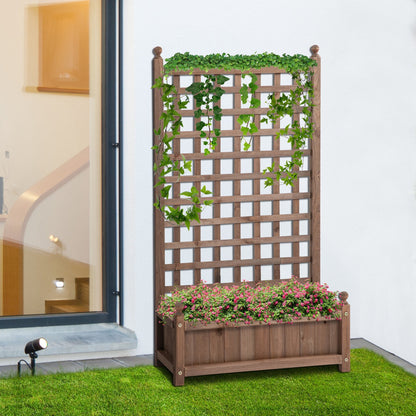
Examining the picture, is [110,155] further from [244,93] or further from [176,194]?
[244,93]

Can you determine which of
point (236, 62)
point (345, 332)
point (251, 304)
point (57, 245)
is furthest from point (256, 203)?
point (57, 245)

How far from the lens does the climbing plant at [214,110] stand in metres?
4.75

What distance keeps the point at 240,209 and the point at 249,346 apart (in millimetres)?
990

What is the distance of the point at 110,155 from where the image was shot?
4930 mm

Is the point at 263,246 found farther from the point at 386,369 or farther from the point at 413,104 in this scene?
the point at 413,104

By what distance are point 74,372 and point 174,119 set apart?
1.71m

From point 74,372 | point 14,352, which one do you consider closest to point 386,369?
point 74,372

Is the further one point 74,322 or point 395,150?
point 395,150

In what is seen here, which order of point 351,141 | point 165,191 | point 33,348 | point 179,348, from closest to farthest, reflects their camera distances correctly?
1. point 33,348
2. point 179,348
3. point 165,191
4. point 351,141

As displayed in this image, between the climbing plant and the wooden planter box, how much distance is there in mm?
766

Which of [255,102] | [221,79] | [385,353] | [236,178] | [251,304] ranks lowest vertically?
[385,353]

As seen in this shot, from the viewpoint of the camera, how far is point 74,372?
4473 mm

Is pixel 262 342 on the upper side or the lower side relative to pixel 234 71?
lower

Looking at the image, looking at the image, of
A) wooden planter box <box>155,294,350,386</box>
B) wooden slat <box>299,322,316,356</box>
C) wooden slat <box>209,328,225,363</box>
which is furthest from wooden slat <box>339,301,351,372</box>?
wooden slat <box>209,328,225,363</box>
